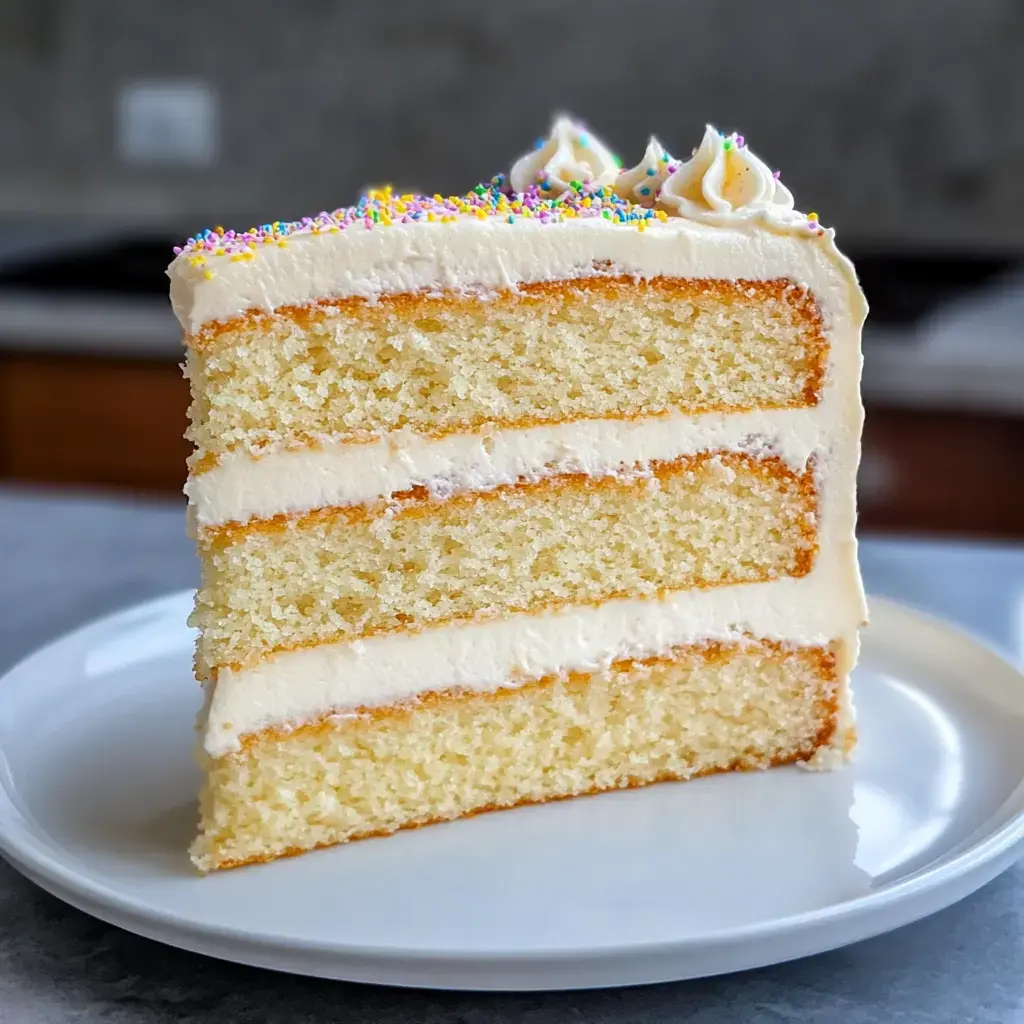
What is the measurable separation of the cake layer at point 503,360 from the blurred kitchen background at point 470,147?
1.52 m

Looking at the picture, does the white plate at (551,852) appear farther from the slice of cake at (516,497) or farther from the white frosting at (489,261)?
the white frosting at (489,261)

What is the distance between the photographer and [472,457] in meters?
1.32

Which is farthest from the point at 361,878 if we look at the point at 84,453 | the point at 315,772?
the point at 84,453

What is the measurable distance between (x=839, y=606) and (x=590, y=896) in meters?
0.50

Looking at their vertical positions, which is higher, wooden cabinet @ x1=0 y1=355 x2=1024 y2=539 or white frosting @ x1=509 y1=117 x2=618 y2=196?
white frosting @ x1=509 y1=117 x2=618 y2=196

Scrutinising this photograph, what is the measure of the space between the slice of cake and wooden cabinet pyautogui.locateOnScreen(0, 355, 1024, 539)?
1404mm

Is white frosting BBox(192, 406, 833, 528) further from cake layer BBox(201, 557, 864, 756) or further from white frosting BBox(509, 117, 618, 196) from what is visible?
white frosting BBox(509, 117, 618, 196)

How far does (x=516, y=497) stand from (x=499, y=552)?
0.06 metres

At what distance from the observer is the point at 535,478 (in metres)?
1.35

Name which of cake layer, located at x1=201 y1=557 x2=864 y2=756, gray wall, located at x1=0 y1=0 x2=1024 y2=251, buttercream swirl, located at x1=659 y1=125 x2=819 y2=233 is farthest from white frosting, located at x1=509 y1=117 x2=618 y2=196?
gray wall, located at x1=0 y1=0 x2=1024 y2=251

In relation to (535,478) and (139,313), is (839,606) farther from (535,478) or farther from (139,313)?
(139,313)

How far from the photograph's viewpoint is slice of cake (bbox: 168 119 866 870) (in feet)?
4.10

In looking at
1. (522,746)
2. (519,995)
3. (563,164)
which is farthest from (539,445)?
(519,995)

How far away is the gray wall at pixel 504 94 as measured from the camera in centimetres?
359
